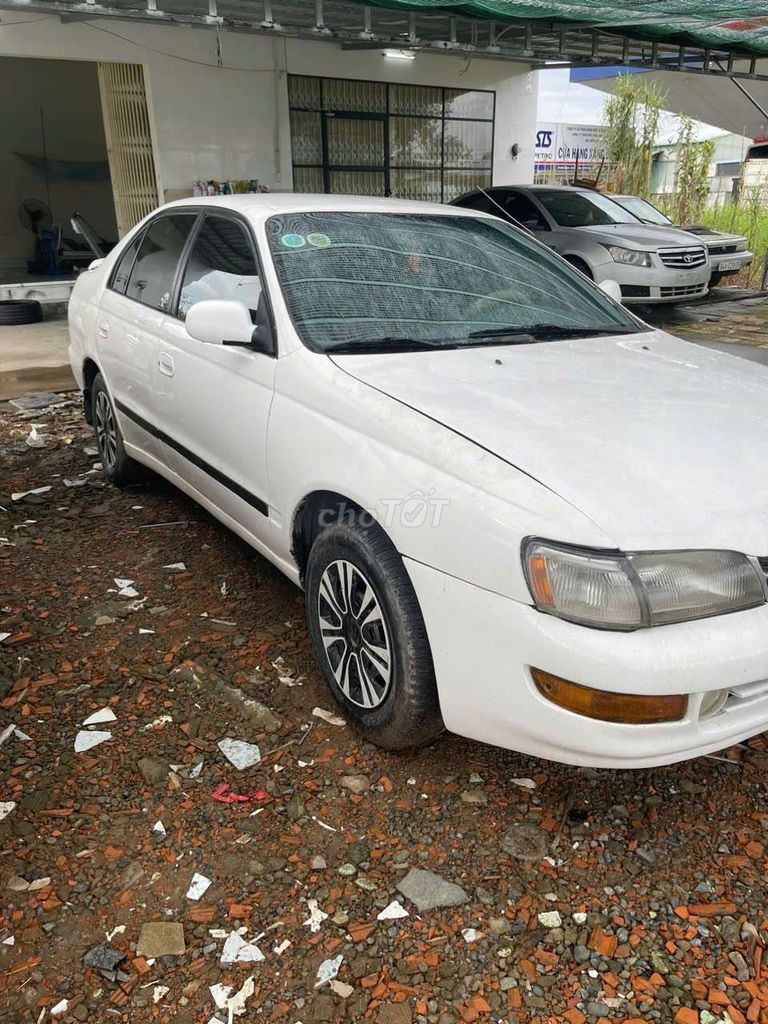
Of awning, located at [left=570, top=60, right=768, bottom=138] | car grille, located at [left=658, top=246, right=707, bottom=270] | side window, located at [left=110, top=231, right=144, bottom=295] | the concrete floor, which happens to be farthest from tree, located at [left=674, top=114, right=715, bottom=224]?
side window, located at [left=110, top=231, right=144, bottom=295]

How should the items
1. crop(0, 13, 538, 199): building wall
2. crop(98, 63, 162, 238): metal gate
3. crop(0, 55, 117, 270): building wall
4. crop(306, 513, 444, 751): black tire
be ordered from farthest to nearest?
crop(0, 55, 117, 270): building wall
crop(98, 63, 162, 238): metal gate
crop(0, 13, 538, 199): building wall
crop(306, 513, 444, 751): black tire

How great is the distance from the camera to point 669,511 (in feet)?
6.87

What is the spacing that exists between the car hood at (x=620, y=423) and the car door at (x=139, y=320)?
5.07 feet

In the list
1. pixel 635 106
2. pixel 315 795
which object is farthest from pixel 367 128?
pixel 315 795

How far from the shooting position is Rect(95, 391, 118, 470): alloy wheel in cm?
480

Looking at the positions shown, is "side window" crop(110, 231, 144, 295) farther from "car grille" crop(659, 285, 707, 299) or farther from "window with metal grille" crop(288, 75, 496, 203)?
"window with metal grille" crop(288, 75, 496, 203)

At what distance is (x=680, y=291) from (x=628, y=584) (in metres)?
9.62

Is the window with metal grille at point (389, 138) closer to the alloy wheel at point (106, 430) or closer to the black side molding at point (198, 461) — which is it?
the alloy wheel at point (106, 430)

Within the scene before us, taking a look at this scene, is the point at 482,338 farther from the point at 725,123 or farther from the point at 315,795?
the point at 725,123

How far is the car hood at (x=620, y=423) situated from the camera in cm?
210

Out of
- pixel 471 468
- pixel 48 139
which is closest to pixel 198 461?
pixel 471 468

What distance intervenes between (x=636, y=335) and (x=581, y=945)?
2320mm

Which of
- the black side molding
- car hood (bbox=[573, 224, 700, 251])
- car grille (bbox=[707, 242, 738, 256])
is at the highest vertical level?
car hood (bbox=[573, 224, 700, 251])

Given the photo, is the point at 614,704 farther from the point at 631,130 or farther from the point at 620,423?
the point at 631,130
